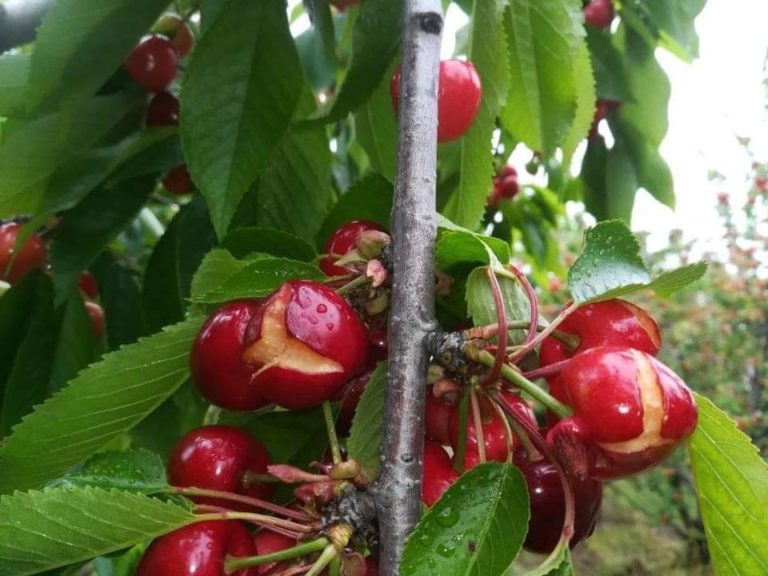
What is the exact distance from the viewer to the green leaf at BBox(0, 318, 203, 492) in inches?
27.3

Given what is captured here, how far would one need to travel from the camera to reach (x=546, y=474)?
644 mm

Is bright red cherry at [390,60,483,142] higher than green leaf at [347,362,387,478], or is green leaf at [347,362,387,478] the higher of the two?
bright red cherry at [390,60,483,142]

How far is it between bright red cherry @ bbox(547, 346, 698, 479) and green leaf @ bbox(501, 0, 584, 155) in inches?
24.1

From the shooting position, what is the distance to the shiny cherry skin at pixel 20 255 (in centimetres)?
135

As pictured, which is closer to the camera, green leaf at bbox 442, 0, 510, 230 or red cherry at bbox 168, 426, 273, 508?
red cherry at bbox 168, 426, 273, 508

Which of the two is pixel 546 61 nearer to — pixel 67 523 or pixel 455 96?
pixel 455 96

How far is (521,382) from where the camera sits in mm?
581

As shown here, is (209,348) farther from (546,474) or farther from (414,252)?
(546,474)

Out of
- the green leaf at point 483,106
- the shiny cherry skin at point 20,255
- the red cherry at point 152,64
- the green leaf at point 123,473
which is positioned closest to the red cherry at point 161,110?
the red cherry at point 152,64

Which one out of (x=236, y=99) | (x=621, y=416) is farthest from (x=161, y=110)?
(x=621, y=416)


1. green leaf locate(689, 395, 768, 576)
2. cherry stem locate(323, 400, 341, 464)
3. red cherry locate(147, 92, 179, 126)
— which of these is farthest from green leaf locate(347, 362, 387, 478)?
red cherry locate(147, 92, 179, 126)

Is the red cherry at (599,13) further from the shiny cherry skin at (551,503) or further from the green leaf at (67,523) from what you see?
the green leaf at (67,523)

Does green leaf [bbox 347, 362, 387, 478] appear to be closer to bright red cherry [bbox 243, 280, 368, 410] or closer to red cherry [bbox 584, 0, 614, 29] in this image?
bright red cherry [bbox 243, 280, 368, 410]

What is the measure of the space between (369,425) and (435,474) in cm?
7
